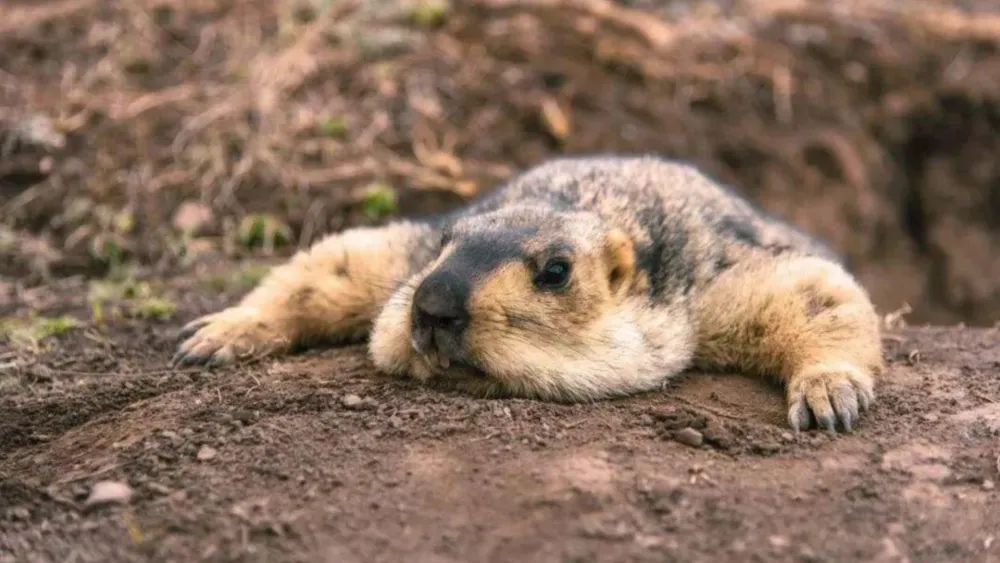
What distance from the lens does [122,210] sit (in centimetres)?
908

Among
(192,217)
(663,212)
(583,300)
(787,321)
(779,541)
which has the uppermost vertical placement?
(663,212)

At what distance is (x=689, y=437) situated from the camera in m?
5.03

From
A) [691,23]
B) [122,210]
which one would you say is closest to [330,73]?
[122,210]

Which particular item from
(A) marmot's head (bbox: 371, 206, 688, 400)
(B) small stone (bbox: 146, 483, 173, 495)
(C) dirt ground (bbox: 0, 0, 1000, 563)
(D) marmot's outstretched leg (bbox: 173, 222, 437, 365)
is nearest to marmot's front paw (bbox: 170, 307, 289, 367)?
(D) marmot's outstretched leg (bbox: 173, 222, 437, 365)

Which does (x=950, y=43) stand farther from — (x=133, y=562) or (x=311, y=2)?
(x=133, y=562)

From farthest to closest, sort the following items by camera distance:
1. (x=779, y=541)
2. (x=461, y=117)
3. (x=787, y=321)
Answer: (x=461, y=117) < (x=787, y=321) < (x=779, y=541)

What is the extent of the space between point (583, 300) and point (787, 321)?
132cm

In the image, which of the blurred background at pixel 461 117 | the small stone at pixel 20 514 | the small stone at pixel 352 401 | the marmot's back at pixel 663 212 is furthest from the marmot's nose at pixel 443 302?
the blurred background at pixel 461 117

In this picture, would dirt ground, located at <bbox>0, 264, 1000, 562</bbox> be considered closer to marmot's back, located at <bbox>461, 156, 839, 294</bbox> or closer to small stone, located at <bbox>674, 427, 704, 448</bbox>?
small stone, located at <bbox>674, 427, 704, 448</bbox>

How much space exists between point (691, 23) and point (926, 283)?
4185 mm

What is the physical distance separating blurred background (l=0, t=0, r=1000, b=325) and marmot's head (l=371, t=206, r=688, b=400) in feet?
12.3

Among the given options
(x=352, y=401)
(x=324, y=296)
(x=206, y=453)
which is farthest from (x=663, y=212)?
(x=206, y=453)

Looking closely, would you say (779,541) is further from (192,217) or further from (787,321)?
(192,217)

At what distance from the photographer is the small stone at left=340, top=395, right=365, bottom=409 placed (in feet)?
17.9
